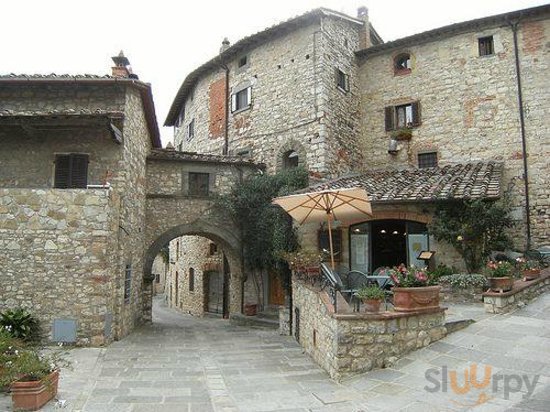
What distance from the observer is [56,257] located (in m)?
9.38

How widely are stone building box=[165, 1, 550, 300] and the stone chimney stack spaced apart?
19.2 ft

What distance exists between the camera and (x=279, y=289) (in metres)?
14.7

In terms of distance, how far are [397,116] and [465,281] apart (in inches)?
327

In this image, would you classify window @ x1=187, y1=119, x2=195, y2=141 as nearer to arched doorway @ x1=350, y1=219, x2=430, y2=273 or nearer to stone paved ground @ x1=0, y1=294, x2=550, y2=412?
arched doorway @ x1=350, y1=219, x2=430, y2=273

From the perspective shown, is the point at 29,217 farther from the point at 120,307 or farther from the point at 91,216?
the point at 120,307

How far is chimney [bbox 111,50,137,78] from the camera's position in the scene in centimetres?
1200

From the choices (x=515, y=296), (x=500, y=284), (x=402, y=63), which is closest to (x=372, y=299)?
(x=500, y=284)

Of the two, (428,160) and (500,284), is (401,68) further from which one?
(500,284)

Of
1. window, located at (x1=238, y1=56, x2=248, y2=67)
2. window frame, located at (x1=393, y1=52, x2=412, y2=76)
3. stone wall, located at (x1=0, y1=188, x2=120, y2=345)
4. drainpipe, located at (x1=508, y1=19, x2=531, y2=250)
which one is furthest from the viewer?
window, located at (x1=238, y1=56, x2=248, y2=67)

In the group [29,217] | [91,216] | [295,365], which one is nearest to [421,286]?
[295,365]

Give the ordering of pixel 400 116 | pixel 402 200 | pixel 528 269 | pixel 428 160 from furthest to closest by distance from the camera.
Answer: pixel 400 116
pixel 428 160
pixel 402 200
pixel 528 269

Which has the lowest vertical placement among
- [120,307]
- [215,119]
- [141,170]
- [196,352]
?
[196,352]

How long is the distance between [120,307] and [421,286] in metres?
7.42

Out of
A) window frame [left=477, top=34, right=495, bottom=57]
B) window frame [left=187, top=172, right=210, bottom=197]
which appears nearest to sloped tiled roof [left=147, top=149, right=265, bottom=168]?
window frame [left=187, top=172, right=210, bottom=197]
